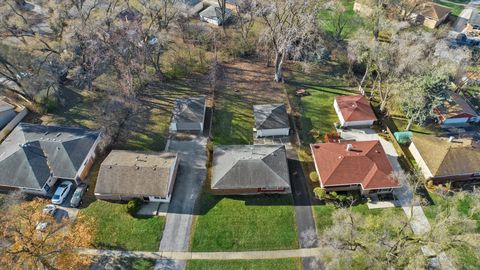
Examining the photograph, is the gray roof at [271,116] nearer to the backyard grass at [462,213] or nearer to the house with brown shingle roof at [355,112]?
the house with brown shingle roof at [355,112]

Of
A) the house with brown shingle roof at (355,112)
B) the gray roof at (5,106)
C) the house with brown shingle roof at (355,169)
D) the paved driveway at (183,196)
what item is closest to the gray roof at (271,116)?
the house with brown shingle roof at (355,169)

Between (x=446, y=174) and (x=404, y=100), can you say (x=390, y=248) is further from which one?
(x=404, y=100)

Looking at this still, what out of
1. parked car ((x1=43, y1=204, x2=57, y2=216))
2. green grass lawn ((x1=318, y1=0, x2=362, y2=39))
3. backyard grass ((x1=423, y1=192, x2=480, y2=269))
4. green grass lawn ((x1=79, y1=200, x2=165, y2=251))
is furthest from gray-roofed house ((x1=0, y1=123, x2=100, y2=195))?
green grass lawn ((x1=318, y1=0, x2=362, y2=39))

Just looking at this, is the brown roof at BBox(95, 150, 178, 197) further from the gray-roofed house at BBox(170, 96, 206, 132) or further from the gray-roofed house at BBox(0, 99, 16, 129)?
the gray-roofed house at BBox(0, 99, 16, 129)

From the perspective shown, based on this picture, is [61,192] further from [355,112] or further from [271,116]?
→ [355,112]

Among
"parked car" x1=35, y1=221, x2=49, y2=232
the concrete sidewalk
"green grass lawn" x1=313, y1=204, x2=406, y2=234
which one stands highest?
"green grass lawn" x1=313, y1=204, x2=406, y2=234

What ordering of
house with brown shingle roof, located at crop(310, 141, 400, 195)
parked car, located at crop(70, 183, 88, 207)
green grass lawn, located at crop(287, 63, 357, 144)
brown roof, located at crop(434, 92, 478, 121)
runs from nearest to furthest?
parked car, located at crop(70, 183, 88, 207)
house with brown shingle roof, located at crop(310, 141, 400, 195)
brown roof, located at crop(434, 92, 478, 121)
green grass lawn, located at crop(287, 63, 357, 144)

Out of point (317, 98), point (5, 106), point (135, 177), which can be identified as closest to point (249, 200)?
point (135, 177)

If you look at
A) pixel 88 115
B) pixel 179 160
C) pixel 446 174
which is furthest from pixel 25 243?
pixel 446 174
